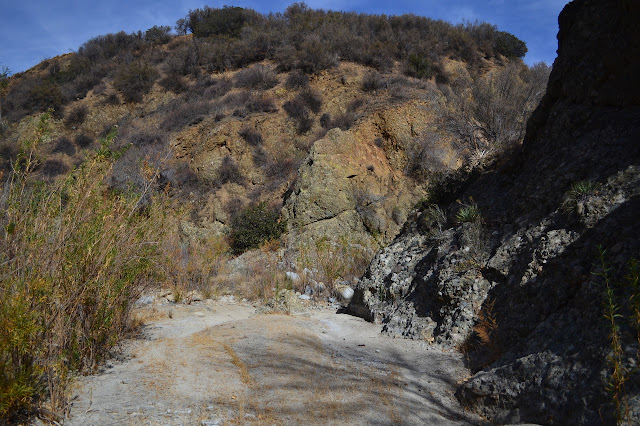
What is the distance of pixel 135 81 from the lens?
2073 centimetres

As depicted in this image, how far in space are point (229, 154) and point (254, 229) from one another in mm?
4747

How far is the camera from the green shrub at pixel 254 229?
11.6 m

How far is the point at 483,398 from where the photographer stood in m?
2.72

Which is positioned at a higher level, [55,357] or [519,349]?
[519,349]

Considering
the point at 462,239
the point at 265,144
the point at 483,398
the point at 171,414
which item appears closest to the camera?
the point at 171,414

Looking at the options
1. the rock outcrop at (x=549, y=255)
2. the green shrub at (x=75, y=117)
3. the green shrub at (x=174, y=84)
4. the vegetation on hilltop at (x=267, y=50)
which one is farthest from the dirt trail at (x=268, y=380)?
the green shrub at (x=75, y=117)

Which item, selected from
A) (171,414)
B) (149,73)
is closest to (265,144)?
(149,73)

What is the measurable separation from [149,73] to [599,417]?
2308 centimetres

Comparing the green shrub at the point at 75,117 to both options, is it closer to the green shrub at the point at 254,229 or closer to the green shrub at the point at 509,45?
the green shrub at the point at 254,229

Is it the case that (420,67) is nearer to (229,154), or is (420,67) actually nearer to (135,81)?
(229,154)

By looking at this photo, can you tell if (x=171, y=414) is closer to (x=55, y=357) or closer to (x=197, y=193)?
(x=55, y=357)

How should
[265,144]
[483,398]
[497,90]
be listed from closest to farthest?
[483,398] → [497,90] → [265,144]

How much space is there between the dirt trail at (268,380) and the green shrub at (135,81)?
18.9 meters

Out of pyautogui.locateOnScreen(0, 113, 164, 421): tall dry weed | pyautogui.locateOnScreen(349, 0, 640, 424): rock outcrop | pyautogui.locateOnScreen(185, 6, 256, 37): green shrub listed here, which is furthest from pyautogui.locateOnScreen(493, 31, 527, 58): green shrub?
pyautogui.locateOnScreen(0, 113, 164, 421): tall dry weed
